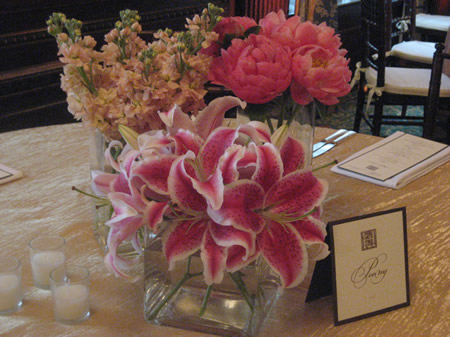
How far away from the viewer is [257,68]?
91 centimetres

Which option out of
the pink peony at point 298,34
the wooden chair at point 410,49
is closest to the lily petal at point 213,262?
the pink peony at point 298,34

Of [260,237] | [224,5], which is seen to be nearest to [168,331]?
[260,237]

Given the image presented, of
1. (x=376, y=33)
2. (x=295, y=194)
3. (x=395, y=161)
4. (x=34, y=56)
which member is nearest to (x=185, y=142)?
Result: (x=295, y=194)

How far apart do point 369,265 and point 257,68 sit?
0.33m

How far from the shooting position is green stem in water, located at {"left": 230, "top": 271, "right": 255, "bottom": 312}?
0.79 m

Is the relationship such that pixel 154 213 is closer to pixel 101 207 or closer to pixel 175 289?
pixel 175 289

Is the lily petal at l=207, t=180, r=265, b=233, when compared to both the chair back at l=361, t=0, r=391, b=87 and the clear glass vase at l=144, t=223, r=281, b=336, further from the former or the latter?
the chair back at l=361, t=0, r=391, b=87

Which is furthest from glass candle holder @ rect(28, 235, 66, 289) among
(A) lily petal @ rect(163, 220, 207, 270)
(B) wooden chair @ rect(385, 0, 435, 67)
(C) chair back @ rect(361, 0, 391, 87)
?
(B) wooden chair @ rect(385, 0, 435, 67)

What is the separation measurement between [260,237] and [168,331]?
0.21 m

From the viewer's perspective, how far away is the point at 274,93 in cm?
93

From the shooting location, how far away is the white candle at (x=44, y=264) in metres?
0.92

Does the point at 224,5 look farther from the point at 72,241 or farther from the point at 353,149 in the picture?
the point at 72,241

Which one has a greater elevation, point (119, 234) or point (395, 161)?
Answer: point (119, 234)

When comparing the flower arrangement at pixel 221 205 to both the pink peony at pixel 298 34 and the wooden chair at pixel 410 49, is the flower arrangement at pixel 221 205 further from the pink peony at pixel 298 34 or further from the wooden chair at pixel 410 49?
the wooden chair at pixel 410 49
